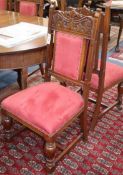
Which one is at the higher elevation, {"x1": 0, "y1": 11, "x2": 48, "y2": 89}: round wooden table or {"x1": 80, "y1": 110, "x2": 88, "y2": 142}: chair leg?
{"x1": 0, "y1": 11, "x2": 48, "y2": 89}: round wooden table

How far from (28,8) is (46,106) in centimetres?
160

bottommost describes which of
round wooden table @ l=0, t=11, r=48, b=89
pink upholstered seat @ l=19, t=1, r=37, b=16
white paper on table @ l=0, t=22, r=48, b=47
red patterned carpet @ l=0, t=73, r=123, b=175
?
red patterned carpet @ l=0, t=73, r=123, b=175

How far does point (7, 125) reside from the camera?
178cm

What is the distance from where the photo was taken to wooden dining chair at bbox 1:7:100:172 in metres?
1.47

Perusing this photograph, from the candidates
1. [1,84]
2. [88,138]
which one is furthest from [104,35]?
[1,84]

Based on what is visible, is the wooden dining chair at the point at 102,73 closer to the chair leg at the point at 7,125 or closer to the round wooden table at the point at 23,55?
the round wooden table at the point at 23,55

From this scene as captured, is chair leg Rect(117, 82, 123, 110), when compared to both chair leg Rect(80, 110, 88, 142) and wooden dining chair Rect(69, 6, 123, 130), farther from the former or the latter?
chair leg Rect(80, 110, 88, 142)

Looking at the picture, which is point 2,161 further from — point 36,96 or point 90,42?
point 90,42

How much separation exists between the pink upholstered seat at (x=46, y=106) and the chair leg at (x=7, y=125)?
6.3 inches

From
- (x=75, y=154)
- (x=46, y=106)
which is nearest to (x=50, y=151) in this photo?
(x=46, y=106)

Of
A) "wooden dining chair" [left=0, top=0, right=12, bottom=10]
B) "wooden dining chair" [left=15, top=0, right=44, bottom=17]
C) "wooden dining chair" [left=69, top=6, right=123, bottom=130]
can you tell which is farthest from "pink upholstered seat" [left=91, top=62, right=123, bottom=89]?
"wooden dining chair" [left=0, top=0, right=12, bottom=10]

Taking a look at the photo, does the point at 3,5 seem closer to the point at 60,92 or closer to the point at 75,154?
the point at 60,92

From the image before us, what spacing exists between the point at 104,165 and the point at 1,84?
1.62m

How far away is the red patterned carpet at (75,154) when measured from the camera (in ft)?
5.50
